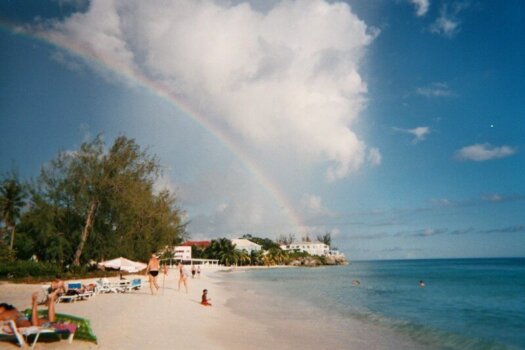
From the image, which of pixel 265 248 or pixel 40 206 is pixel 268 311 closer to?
pixel 40 206

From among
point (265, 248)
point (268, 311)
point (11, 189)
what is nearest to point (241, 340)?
point (268, 311)

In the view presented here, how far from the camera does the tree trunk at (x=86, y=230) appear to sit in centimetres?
3341

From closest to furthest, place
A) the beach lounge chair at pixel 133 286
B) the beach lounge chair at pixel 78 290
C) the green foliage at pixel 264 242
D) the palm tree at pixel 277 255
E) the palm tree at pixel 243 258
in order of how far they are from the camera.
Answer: the beach lounge chair at pixel 78 290, the beach lounge chair at pixel 133 286, the palm tree at pixel 243 258, the palm tree at pixel 277 255, the green foliage at pixel 264 242

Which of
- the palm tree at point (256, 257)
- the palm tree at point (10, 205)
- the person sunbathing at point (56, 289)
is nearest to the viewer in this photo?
the person sunbathing at point (56, 289)

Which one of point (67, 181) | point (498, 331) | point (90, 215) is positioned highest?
point (67, 181)

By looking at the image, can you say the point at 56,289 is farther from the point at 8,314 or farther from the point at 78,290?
the point at 78,290

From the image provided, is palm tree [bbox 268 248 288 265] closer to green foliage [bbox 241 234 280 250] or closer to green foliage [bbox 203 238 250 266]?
green foliage [bbox 241 234 280 250]

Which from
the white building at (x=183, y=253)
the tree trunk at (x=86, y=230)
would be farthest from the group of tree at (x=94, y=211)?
the white building at (x=183, y=253)

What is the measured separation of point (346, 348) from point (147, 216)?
98.2 ft

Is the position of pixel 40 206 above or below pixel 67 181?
below

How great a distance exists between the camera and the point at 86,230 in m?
33.8

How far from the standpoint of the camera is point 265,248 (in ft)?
504

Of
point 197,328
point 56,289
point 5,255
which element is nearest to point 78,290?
point 56,289

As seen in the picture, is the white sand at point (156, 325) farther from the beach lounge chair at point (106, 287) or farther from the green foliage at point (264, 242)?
the green foliage at point (264, 242)
